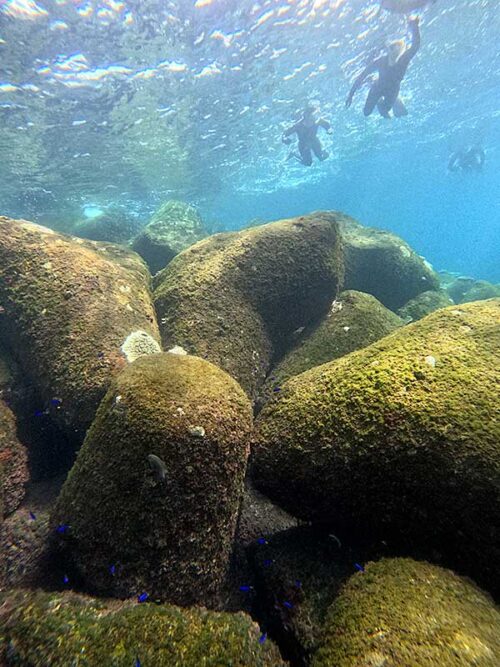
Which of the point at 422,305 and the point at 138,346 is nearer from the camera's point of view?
the point at 138,346

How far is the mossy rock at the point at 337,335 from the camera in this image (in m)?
5.29

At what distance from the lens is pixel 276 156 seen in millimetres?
29000

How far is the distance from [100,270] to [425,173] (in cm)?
6558

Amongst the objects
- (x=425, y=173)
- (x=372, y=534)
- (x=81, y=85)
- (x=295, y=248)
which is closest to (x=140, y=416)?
(x=372, y=534)

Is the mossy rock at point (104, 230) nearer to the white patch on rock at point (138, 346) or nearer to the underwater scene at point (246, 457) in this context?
the underwater scene at point (246, 457)

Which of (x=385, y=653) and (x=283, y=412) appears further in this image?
(x=283, y=412)

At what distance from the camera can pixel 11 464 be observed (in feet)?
12.9

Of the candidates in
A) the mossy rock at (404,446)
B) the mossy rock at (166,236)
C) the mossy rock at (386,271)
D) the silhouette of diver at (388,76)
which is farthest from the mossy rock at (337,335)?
the silhouette of diver at (388,76)

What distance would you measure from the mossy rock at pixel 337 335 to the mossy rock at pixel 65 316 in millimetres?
2135

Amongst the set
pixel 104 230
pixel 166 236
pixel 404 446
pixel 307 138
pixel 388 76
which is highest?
pixel 307 138

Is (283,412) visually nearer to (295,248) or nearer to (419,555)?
(419,555)

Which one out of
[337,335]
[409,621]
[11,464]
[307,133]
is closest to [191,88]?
[307,133]

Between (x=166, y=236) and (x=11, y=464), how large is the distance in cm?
946

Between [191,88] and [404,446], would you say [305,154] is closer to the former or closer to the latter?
[191,88]
